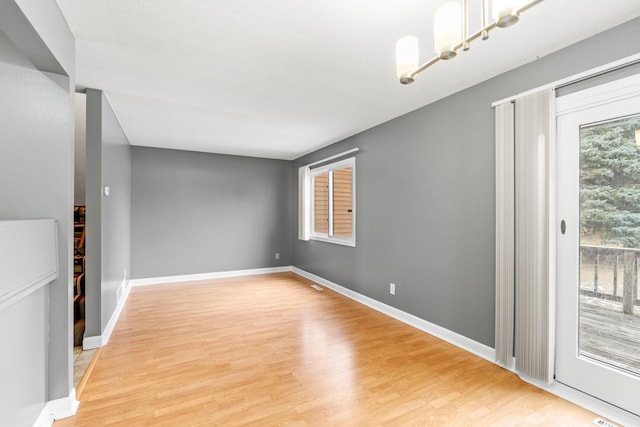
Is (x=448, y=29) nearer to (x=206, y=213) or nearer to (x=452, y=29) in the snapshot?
(x=452, y=29)

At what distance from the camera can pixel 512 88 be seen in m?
2.34

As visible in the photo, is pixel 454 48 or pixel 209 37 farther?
pixel 209 37

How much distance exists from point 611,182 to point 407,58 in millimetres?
1607

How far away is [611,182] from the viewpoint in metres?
1.87

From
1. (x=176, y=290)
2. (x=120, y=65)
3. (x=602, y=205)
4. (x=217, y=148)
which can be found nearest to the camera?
(x=602, y=205)

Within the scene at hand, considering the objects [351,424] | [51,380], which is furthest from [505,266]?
[51,380]

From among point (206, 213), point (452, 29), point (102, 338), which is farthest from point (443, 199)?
point (206, 213)

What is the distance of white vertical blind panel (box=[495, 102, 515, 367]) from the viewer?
2.29 metres

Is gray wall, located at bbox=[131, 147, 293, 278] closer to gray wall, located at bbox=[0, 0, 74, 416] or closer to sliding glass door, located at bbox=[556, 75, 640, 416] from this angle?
gray wall, located at bbox=[0, 0, 74, 416]

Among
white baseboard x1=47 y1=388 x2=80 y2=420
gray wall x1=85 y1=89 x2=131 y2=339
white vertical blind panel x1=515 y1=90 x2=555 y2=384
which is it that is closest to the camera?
white baseboard x1=47 y1=388 x2=80 y2=420

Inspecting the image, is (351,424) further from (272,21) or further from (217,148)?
(217,148)

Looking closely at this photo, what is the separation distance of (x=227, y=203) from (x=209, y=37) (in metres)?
4.03

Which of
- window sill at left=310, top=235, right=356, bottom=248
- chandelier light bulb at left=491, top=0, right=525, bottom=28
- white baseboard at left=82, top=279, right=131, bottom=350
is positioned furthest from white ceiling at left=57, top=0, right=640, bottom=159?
white baseboard at left=82, top=279, right=131, bottom=350

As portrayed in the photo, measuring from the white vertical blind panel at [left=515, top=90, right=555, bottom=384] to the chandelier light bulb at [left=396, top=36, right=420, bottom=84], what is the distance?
4.43 ft
